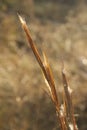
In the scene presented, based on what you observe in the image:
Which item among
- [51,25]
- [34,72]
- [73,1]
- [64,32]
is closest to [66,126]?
[34,72]

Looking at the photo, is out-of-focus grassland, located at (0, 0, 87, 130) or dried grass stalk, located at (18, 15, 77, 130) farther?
out-of-focus grassland, located at (0, 0, 87, 130)

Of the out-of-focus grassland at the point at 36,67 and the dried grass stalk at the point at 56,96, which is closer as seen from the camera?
the dried grass stalk at the point at 56,96

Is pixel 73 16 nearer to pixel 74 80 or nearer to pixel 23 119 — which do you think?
pixel 74 80

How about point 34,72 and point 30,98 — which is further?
point 34,72

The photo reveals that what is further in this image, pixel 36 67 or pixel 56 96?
pixel 36 67
